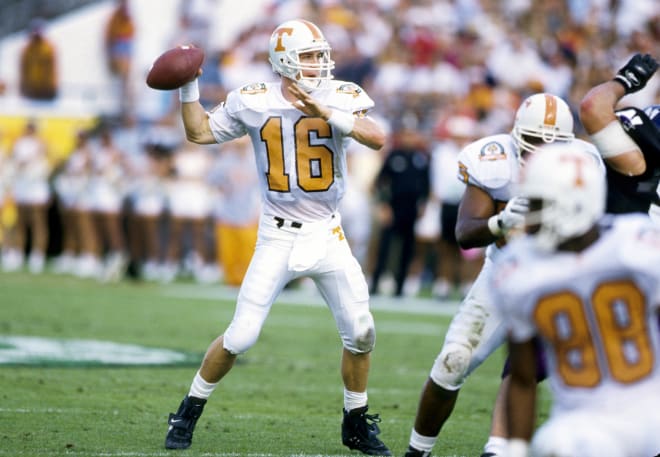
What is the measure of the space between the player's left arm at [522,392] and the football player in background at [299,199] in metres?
1.88

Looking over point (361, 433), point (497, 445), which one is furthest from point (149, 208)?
point (497, 445)

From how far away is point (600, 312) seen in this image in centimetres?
332

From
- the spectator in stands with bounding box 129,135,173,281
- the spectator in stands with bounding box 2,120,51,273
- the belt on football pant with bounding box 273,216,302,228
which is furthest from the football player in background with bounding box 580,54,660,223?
the spectator in stands with bounding box 2,120,51,273

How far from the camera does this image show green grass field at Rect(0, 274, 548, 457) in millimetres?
5316

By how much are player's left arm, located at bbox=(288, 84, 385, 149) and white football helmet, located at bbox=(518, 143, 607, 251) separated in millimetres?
1830

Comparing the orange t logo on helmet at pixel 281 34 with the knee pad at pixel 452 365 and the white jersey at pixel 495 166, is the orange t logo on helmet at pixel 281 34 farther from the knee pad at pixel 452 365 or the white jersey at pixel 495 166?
the knee pad at pixel 452 365

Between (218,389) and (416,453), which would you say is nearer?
(416,453)

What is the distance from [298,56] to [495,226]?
1.50m

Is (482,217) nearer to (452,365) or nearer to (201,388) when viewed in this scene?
(452,365)

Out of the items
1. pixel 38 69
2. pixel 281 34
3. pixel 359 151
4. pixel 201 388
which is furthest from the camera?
pixel 38 69

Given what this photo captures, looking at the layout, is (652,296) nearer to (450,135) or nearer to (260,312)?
(260,312)

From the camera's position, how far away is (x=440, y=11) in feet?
52.4

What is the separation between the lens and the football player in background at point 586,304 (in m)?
3.31

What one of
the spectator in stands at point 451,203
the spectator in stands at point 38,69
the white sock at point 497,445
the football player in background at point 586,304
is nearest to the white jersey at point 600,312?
the football player in background at point 586,304
